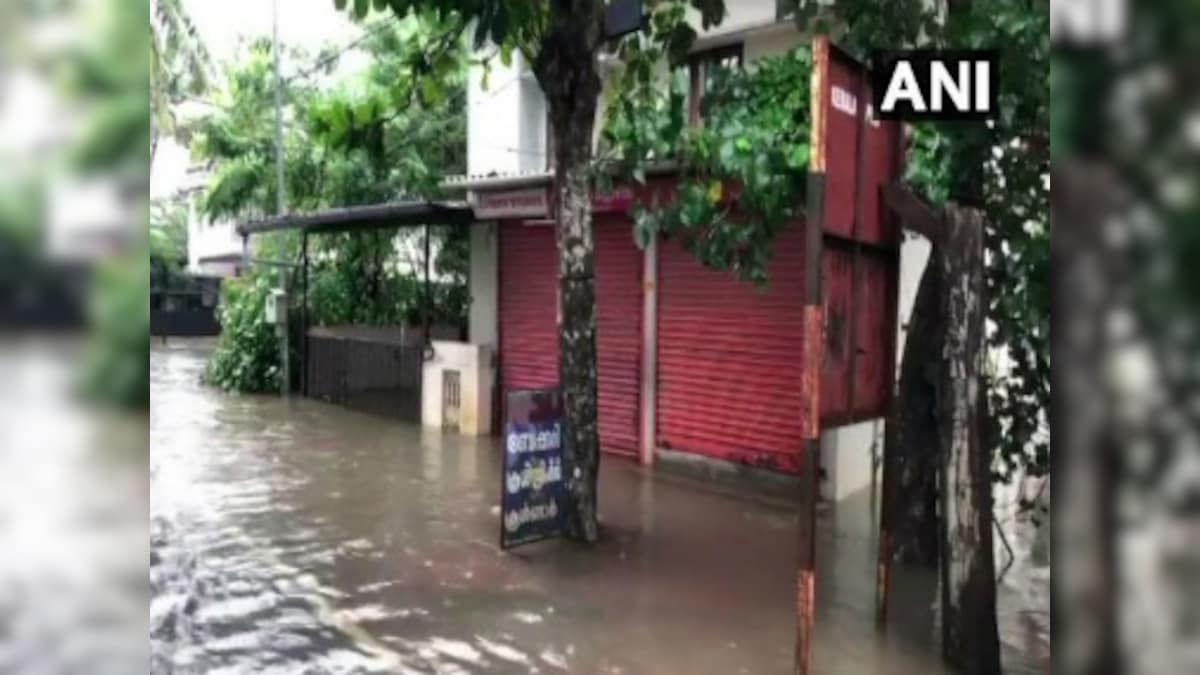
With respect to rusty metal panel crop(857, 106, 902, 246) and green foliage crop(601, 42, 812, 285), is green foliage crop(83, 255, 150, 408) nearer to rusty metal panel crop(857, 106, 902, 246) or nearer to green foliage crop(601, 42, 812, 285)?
rusty metal panel crop(857, 106, 902, 246)

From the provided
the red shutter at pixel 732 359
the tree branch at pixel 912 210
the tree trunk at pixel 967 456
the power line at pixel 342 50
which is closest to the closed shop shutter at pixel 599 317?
the red shutter at pixel 732 359

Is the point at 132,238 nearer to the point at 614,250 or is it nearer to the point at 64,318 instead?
the point at 64,318

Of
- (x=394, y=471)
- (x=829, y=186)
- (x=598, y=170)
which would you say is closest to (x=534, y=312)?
(x=394, y=471)

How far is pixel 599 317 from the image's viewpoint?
38.0ft

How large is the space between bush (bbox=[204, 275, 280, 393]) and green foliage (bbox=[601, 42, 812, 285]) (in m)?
10.9

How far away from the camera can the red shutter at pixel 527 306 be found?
12328 millimetres

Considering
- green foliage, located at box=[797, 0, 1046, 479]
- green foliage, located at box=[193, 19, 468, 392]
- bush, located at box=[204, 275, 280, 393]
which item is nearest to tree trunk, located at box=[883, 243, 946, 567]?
green foliage, located at box=[797, 0, 1046, 479]

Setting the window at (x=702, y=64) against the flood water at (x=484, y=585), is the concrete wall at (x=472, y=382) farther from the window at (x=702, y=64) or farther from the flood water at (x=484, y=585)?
the window at (x=702, y=64)

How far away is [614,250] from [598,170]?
2.95m

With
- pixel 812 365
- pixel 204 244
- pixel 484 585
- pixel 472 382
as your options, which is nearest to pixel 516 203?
pixel 472 382

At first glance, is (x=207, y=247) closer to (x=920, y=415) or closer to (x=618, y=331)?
(x=618, y=331)

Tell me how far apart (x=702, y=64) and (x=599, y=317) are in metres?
2.94

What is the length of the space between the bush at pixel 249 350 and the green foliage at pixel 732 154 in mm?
10866

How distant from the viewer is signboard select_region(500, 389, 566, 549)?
712 cm
